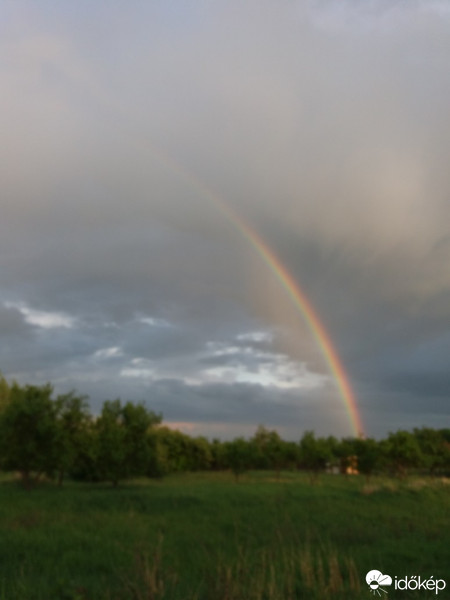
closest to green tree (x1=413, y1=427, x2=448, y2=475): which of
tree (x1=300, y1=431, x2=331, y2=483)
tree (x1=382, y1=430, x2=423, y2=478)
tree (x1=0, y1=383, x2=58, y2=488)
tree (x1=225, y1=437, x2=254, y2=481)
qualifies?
tree (x1=382, y1=430, x2=423, y2=478)

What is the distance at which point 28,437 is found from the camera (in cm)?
4741

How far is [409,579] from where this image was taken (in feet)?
50.1

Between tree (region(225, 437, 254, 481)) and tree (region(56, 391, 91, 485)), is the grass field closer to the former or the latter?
tree (region(56, 391, 91, 485))

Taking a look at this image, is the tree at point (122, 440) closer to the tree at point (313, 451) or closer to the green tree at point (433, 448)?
the tree at point (313, 451)

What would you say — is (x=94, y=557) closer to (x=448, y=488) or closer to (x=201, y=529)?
(x=201, y=529)

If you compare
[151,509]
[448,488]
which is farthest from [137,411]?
[448,488]

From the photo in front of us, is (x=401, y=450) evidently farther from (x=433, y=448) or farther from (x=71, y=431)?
(x=71, y=431)

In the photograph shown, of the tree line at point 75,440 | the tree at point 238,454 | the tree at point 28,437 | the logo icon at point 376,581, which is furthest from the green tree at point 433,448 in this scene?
the logo icon at point 376,581

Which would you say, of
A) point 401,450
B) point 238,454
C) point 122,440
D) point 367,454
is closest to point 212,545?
point 122,440

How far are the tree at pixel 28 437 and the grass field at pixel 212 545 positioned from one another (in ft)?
27.8

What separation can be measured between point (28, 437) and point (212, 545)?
99.6 feet

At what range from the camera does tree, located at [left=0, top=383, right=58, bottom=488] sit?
153ft

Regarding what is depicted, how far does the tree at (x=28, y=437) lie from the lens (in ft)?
153

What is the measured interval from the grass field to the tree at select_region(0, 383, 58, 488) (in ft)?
27.8
